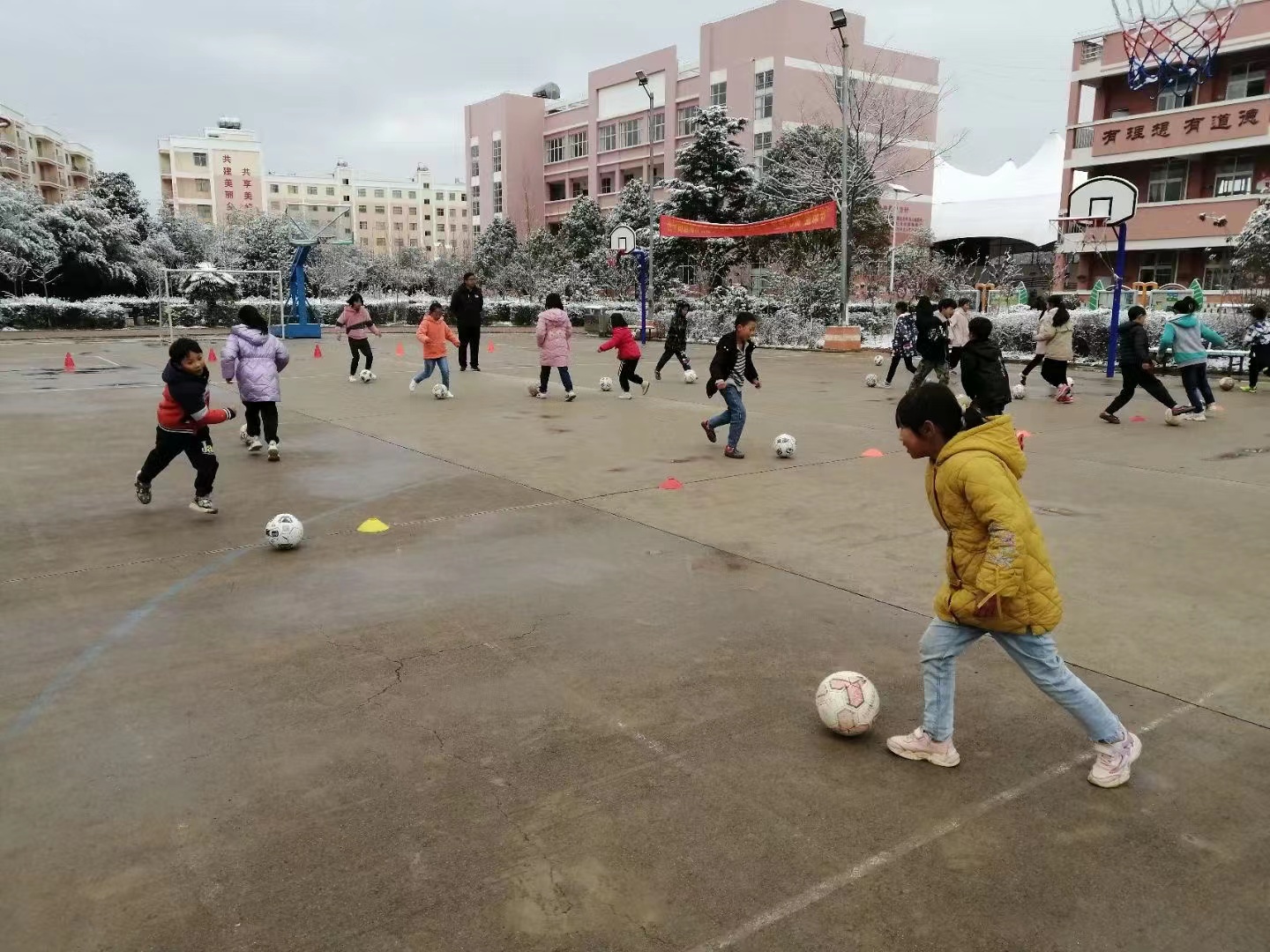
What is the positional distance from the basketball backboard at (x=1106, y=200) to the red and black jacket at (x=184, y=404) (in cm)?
1802

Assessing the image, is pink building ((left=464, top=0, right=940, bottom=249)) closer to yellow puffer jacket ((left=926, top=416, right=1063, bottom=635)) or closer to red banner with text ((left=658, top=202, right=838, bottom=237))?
red banner with text ((left=658, top=202, right=838, bottom=237))

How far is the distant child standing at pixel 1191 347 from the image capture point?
12312 millimetres

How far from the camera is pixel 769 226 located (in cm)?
2870

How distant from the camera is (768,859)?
9.57ft

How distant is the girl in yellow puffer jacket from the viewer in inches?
122

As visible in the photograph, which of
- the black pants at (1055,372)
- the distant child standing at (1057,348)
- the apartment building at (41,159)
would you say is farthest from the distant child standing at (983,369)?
the apartment building at (41,159)

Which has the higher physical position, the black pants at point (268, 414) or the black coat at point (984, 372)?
the black coat at point (984, 372)

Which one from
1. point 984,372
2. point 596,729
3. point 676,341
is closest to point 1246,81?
point 676,341

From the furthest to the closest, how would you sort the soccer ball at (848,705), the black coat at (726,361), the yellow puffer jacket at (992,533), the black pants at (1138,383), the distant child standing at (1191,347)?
the distant child standing at (1191,347) < the black pants at (1138,383) < the black coat at (726,361) < the soccer ball at (848,705) < the yellow puffer jacket at (992,533)

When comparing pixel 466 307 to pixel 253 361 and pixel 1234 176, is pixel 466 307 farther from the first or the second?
pixel 1234 176

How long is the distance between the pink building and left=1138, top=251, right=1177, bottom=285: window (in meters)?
14.7

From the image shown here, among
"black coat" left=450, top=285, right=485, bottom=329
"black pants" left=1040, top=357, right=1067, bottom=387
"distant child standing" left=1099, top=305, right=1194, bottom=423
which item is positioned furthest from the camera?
"black coat" left=450, top=285, right=485, bottom=329

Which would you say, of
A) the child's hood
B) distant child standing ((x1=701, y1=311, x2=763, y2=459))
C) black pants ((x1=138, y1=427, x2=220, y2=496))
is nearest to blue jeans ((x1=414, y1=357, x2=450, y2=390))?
distant child standing ((x1=701, y1=311, x2=763, y2=459))

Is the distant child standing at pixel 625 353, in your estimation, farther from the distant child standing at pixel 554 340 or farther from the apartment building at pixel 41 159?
the apartment building at pixel 41 159
